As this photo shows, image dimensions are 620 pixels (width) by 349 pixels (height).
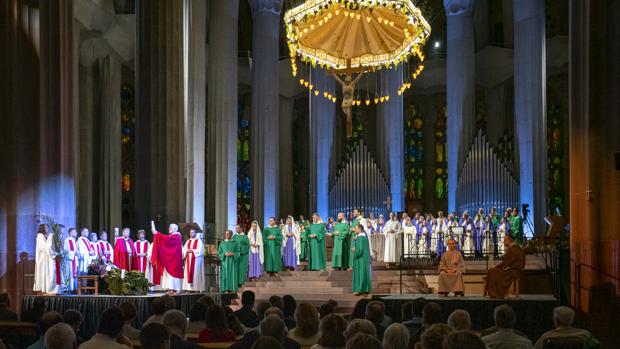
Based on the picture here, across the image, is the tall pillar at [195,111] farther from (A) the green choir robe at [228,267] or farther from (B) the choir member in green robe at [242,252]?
(A) the green choir robe at [228,267]

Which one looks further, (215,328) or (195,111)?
(195,111)

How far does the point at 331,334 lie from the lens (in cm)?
650

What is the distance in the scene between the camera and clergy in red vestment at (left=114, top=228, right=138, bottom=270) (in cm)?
1984

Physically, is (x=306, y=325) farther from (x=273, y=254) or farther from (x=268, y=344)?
(x=273, y=254)

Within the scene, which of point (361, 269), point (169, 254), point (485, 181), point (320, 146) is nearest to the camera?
point (169, 254)

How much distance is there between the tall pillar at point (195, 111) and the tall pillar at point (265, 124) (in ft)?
15.0

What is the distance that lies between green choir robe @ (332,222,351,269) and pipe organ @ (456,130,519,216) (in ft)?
27.3

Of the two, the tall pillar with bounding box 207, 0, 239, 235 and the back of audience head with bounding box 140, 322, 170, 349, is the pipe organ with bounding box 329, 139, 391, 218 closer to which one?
the tall pillar with bounding box 207, 0, 239, 235

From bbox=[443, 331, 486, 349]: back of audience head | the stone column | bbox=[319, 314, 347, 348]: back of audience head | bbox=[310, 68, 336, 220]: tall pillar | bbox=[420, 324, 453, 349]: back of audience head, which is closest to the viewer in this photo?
bbox=[443, 331, 486, 349]: back of audience head

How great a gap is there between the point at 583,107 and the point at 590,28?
4.53 feet

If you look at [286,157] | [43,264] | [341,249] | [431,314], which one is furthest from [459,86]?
[431,314]

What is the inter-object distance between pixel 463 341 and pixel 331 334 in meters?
1.80

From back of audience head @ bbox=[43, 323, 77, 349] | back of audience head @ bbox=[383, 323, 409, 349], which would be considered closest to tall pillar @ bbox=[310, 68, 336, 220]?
back of audience head @ bbox=[43, 323, 77, 349]

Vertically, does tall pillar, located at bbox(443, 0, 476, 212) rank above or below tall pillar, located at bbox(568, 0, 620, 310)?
above
